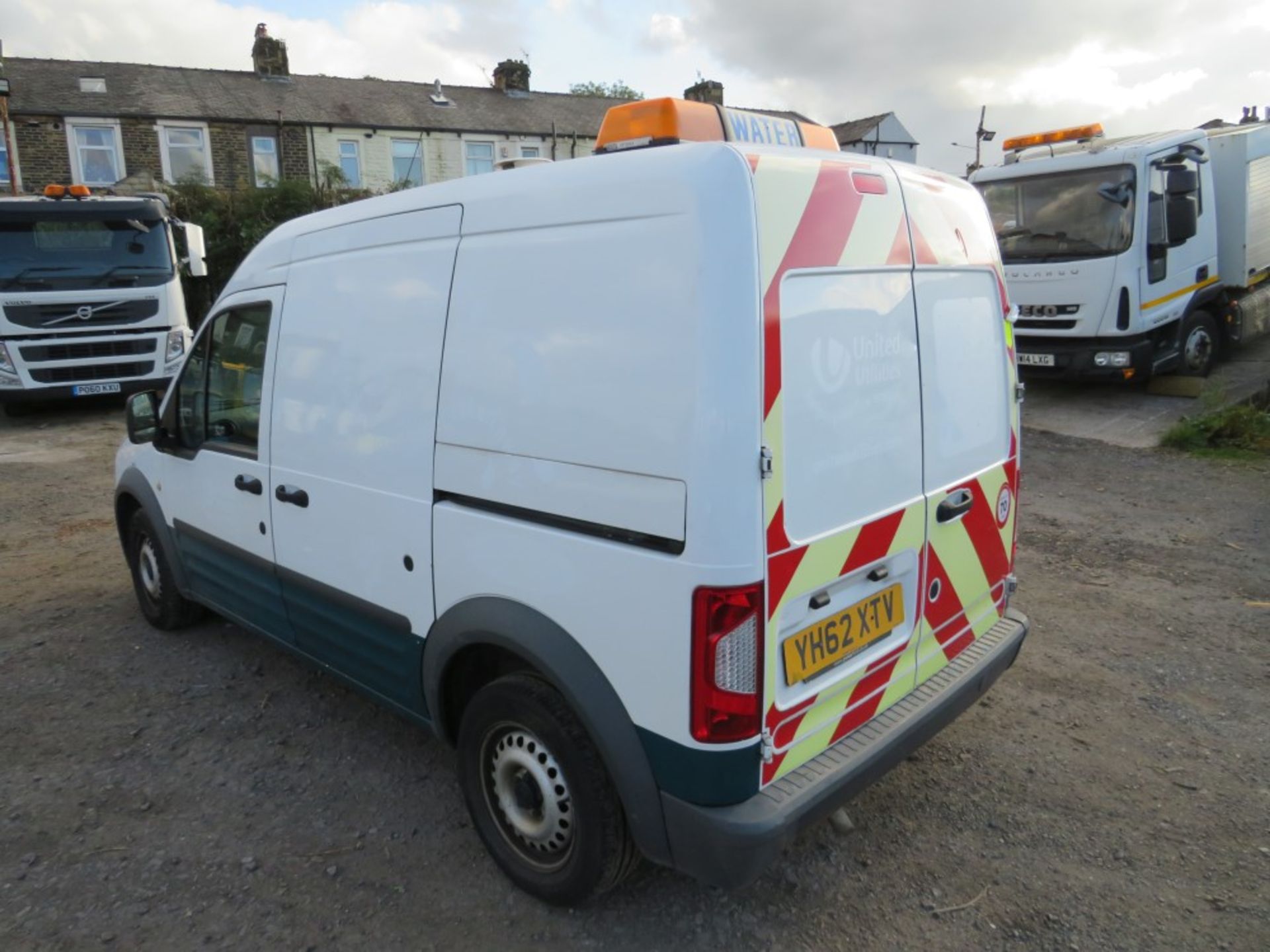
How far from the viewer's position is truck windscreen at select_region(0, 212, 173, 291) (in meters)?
10.4

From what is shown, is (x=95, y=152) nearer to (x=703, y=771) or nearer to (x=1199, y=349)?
(x=1199, y=349)

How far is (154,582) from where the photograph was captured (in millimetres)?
4859

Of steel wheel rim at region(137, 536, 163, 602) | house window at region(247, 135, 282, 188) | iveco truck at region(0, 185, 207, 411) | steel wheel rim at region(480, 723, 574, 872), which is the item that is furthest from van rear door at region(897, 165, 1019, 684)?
house window at region(247, 135, 282, 188)

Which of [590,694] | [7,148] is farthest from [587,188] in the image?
[7,148]

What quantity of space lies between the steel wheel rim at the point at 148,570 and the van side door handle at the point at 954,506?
4.05 metres

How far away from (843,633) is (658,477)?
782 mm

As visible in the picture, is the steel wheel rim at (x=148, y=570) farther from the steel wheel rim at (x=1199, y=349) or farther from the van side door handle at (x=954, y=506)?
the steel wheel rim at (x=1199, y=349)

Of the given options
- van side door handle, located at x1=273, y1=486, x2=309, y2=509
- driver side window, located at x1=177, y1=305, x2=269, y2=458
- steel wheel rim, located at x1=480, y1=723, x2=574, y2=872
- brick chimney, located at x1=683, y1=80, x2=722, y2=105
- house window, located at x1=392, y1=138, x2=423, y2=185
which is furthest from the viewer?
house window, located at x1=392, y1=138, x2=423, y2=185

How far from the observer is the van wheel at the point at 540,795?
2.46 meters

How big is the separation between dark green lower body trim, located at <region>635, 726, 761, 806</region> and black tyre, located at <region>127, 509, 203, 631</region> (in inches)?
134

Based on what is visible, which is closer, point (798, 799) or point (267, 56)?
point (798, 799)

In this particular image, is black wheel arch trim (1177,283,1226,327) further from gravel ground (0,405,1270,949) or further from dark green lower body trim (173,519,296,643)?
dark green lower body trim (173,519,296,643)

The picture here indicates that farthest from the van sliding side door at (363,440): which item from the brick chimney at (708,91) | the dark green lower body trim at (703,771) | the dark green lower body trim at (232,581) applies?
the brick chimney at (708,91)

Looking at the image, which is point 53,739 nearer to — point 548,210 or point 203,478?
point 203,478
